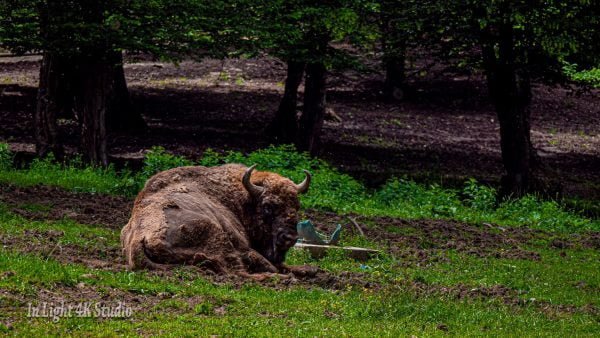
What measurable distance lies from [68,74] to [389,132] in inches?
421

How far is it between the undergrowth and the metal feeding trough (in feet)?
12.7

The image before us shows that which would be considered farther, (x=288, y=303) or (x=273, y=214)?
(x=273, y=214)

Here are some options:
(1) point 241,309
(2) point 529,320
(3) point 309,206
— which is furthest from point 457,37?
(1) point 241,309

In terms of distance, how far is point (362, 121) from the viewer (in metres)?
33.0

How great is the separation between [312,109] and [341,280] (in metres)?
14.2

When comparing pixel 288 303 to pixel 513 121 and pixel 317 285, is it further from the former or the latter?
pixel 513 121

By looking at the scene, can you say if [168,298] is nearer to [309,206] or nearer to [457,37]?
[309,206]

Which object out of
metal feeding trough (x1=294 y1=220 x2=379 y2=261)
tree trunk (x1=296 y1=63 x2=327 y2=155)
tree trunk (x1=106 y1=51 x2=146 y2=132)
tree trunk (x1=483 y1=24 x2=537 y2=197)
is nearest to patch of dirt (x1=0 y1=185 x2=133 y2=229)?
metal feeding trough (x1=294 y1=220 x2=379 y2=261)

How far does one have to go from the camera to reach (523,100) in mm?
21750

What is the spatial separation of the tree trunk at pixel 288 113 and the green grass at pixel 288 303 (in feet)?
49.3

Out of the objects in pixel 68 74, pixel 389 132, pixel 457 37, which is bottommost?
pixel 389 132

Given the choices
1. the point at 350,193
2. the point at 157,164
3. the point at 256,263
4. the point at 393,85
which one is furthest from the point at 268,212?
the point at 393,85

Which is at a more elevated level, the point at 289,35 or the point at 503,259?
the point at 289,35

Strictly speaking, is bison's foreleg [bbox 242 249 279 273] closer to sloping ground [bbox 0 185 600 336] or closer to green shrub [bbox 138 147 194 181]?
sloping ground [bbox 0 185 600 336]
